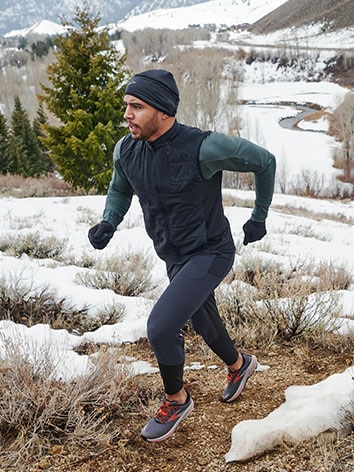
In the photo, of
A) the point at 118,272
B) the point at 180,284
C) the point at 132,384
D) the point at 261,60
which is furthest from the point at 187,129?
the point at 261,60

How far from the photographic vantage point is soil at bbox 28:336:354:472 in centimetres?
223

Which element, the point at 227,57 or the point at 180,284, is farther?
the point at 227,57

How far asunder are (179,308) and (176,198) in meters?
0.61

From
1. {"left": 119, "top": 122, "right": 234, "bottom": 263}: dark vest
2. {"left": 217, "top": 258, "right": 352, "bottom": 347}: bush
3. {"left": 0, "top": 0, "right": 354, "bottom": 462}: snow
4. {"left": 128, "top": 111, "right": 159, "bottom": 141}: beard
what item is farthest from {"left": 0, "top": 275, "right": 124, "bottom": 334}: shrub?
{"left": 128, "top": 111, "right": 159, "bottom": 141}: beard

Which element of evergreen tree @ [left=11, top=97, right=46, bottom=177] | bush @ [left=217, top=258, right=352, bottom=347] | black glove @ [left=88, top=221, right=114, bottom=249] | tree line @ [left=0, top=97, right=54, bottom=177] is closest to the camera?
black glove @ [left=88, top=221, right=114, bottom=249]

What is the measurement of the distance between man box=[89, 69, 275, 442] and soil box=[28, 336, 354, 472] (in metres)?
0.12

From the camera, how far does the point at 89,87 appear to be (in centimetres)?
1655

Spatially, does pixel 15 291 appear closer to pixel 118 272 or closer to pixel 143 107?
pixel 118 272

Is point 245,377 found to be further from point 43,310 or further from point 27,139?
point 27,139

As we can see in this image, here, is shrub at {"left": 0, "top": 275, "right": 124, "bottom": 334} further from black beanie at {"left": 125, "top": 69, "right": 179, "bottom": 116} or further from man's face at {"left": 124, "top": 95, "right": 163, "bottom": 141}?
black beanie at {"left": 125, "top": 69, "right": 179, "bottom": 116}

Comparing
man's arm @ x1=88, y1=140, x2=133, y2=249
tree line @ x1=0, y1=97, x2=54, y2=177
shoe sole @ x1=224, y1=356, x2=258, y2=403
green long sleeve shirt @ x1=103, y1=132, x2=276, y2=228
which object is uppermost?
green long sleeve shirt @ x1=103, y1=132, x2=276, y2=228

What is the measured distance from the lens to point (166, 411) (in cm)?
260

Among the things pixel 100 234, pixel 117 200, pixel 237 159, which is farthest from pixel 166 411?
pixel 237 159

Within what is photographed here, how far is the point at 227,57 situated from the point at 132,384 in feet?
335
